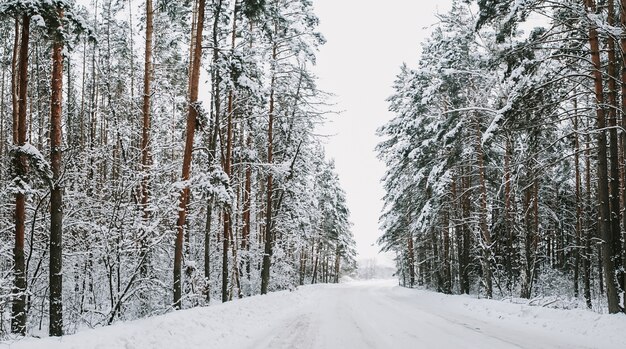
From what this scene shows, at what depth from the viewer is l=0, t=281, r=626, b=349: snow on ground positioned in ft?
21.6

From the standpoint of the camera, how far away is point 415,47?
2658cm

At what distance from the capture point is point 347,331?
9.52 m

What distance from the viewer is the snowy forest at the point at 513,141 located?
995 cm

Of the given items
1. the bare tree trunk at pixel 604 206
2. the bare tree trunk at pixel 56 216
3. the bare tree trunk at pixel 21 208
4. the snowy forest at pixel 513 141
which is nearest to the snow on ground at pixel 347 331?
the bare tree trunk at pixel 604 206

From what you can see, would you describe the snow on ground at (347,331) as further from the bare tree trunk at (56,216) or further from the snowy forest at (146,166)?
the snowy forest at (146,166)

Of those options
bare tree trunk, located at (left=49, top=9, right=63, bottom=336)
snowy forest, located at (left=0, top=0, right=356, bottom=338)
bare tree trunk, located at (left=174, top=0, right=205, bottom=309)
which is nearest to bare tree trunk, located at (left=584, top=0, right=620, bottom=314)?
snowy forest, located at (left=0, top=0, right=356, bottom=338)

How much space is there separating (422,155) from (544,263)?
18.0m

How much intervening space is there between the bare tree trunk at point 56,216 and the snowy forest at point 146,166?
3 centimetres

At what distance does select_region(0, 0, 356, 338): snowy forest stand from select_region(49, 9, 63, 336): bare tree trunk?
0.03m

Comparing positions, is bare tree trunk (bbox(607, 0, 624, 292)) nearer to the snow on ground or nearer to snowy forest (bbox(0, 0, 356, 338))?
the snow on ground

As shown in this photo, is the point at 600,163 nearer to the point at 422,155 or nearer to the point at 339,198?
the point at 422,155

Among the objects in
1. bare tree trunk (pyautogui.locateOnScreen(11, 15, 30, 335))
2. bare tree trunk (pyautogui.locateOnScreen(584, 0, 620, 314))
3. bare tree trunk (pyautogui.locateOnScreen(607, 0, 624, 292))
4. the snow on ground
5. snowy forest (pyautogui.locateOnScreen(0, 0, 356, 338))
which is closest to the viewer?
the snow on ground

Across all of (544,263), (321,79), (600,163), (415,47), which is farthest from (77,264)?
(544,263)

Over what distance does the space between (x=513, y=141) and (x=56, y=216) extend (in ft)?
45.4
